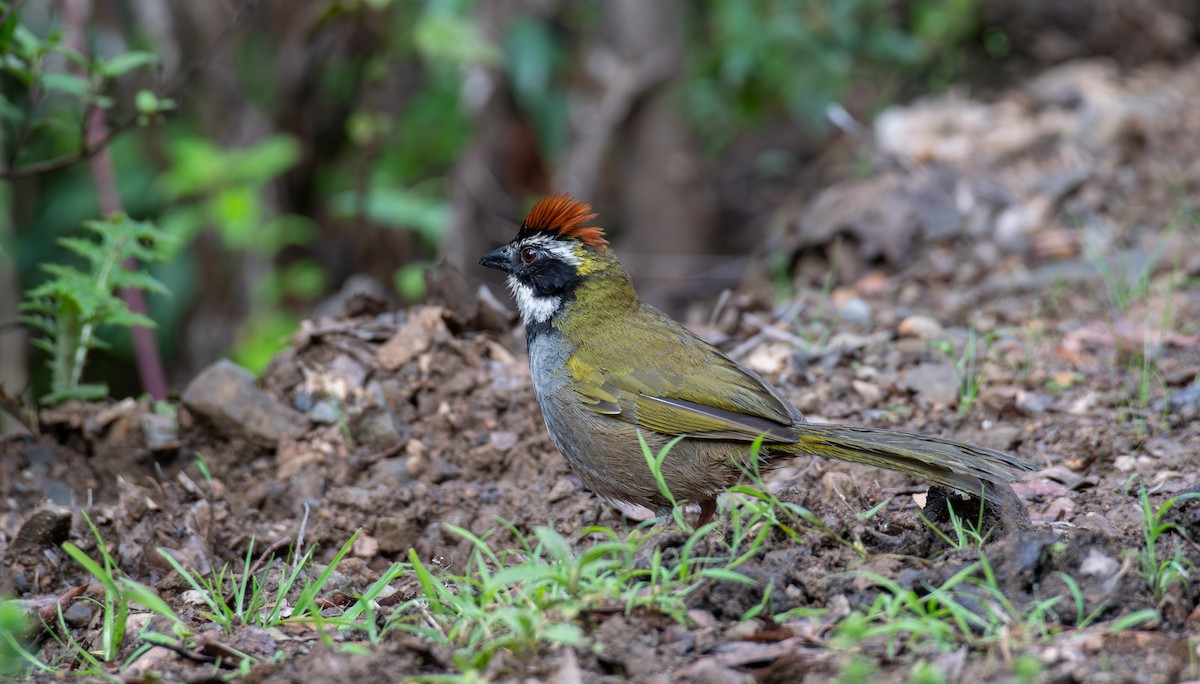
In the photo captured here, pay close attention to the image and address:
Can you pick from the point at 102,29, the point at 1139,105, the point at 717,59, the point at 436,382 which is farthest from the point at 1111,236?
the point at 102,29

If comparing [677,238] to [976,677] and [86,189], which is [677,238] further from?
[976,677]

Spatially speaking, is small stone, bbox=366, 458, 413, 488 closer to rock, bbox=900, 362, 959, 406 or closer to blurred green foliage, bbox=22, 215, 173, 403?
blurred green foliage, bbox=22, 215, 173, 403

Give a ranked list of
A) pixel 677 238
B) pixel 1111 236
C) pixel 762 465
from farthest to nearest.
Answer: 1. pixel 677 238
2. pixel 1111 236
3. pixel 762 465

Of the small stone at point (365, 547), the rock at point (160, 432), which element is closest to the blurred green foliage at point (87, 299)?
the rock at point (160, 432)

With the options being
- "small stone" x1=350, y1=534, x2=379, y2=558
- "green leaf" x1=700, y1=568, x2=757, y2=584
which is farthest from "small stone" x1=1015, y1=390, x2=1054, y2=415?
"small stone" x1=350, y1=534, x2=379, y2=558

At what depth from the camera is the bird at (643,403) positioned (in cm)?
358

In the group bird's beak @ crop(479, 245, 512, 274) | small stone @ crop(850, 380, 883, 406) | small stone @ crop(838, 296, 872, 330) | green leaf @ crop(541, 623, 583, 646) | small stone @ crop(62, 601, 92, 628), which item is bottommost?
small stone @ crop(850, 380, 883, 406)

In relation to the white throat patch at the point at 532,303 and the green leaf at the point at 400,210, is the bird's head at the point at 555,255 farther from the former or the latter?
the green leaf at the point at 400,210

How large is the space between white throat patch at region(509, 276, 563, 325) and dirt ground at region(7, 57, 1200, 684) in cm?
50

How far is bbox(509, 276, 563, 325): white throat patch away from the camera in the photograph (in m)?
4.66

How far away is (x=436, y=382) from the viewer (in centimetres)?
515

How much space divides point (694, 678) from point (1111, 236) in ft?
16.1

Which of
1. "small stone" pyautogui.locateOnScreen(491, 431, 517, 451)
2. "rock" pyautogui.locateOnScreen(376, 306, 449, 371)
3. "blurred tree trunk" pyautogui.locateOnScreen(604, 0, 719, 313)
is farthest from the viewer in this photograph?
"blurred tree trunk" pyautogui.locateOnScreen(604, 0, 719, 313)

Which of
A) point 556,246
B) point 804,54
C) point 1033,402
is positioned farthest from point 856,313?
point 804,54
